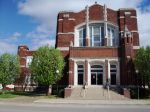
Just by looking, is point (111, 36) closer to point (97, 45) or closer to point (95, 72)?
point (97, 45)

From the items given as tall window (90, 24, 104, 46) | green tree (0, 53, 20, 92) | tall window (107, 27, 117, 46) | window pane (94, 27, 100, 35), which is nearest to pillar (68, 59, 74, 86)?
tall window (90, 24, 104, 46)

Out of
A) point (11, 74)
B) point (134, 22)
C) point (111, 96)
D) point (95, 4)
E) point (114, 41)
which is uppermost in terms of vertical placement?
point (95, 4)

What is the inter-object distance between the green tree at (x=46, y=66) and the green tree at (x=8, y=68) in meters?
4.37

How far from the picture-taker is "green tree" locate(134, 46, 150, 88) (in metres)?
38.5

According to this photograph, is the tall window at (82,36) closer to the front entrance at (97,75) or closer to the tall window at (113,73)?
the front entrance at (97,75)

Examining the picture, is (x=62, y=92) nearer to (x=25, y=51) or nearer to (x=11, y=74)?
(x=11, y=74)

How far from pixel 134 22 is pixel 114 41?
16.3ft

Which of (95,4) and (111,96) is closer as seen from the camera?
(111,96)

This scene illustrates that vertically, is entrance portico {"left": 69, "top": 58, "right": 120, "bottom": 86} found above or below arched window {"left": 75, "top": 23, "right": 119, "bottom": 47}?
below

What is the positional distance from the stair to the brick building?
3.01 metres

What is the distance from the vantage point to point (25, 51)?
179 feet

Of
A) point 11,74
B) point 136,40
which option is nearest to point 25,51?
point 11,74

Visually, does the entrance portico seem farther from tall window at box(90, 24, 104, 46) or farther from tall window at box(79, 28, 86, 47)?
tall window at box(79, 28, 86, 47)

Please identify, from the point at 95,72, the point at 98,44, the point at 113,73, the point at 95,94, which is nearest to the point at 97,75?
the point at 95,72
